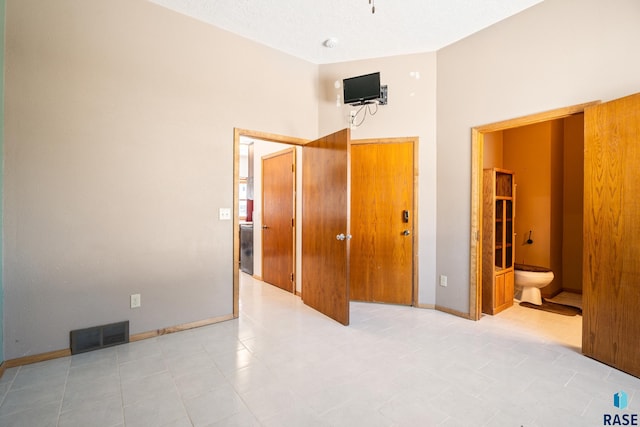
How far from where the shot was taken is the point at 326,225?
10.4 ft

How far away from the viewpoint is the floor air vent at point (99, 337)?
2.27m

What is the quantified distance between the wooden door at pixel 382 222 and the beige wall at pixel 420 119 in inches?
5.2

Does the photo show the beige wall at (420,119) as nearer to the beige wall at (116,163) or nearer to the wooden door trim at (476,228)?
the wooden door trim at (476,228)

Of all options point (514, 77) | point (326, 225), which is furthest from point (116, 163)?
point (514, 77)

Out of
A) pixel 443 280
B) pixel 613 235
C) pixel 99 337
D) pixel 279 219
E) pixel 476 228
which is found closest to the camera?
pixel 613 235

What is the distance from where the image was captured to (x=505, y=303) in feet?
11.1

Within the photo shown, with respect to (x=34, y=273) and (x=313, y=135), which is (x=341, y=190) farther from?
(x=34, y=273)

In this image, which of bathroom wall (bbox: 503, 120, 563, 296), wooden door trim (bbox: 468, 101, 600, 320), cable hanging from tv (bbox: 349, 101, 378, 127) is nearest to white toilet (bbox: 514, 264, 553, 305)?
bathroom wall (bbox: 503, 120, 563, 296)

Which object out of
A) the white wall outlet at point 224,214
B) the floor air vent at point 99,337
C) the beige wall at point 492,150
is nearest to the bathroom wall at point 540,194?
the beige wall at point 492,150

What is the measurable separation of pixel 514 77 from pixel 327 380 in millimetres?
3048

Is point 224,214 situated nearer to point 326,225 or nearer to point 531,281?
point 326,225

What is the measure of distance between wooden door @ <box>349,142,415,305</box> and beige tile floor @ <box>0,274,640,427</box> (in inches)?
29.0

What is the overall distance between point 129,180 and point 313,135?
2105 mm

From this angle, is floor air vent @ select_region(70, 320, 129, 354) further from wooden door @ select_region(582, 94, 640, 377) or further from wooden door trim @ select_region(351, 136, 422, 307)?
wooden door @ select_region(582, 94, 640, 377)
